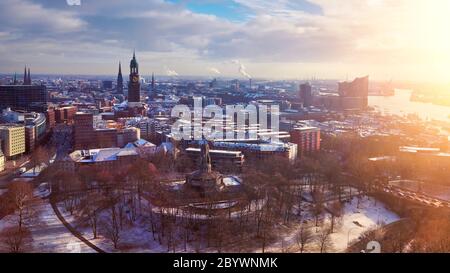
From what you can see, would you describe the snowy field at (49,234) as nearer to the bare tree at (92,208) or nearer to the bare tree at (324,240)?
the bare tree at (92,208)

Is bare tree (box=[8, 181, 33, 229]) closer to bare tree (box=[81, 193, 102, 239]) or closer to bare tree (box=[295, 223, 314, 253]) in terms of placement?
bare tree (box=[81, 193, 102, 239])

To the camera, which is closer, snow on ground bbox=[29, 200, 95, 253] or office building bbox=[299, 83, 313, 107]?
snow on ground bbox=[29, 200, 95, 253]

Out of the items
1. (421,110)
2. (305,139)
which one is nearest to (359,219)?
(305,139)

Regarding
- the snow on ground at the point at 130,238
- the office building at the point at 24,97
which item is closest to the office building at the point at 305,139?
the snow on ground at the point at 130,238

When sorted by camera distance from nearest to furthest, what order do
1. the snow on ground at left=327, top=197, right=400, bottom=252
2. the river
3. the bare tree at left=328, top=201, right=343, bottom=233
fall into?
the snow on ground at left=327, top=197, right=400, bottom=252, the bare tree at left=328, top=201, right=343, bottom=233, the river

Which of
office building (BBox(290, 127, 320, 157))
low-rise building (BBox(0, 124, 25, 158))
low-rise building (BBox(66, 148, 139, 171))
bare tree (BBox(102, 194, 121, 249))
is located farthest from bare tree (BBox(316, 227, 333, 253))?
low-rise building (BBox(0, 124, 25, 158))

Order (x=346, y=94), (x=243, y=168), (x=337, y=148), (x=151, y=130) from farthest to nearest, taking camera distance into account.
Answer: (x=346, y=94) → (x=151, y=130) → (x=337, y=148) → (x=243, y=168)

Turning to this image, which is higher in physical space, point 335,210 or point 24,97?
point 24,97

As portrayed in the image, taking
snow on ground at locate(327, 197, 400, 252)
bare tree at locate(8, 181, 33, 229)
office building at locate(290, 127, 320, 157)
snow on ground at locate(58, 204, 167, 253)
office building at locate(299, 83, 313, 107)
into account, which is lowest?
snow on ground at locate(58, 204, 167, 253)

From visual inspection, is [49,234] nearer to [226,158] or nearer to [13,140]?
[226,158]
